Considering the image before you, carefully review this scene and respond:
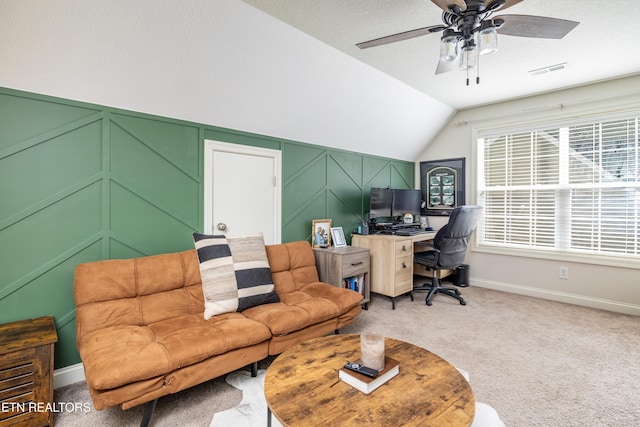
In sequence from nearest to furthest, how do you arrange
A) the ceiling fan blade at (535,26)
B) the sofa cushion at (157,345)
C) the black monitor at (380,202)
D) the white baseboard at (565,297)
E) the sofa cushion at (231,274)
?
the sofa cushion at (157,345), the ceiling fan blade at (535,26), the sofa cushion at (231,274), the white baseboard at (565,297), the black monitor at (380,202)

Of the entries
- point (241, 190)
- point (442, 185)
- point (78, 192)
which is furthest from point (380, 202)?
point (78, 192)

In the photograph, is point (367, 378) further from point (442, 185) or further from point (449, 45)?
point (442, 185)

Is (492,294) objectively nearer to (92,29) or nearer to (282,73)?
→ (282,73)

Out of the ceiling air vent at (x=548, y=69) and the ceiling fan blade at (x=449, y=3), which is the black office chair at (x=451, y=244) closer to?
the ceiling air vent at (x=548, y=69)

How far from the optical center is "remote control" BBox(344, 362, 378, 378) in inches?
51.4

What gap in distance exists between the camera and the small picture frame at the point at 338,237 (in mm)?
3609

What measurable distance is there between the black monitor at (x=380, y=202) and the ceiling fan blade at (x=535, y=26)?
232cm

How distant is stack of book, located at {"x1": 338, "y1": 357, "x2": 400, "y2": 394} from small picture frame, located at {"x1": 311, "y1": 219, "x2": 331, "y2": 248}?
216cm

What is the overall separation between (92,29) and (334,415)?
245 centimetres

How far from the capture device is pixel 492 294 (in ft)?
13.3

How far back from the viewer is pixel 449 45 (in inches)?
71.7

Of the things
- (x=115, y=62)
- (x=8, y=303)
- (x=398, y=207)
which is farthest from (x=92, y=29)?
(x=398, y=207)

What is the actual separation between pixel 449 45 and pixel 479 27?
17 cm

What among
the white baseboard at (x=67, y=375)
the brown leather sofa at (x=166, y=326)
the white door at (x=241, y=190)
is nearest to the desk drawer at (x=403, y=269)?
the brown leather sofa at (x=166, y=326)
